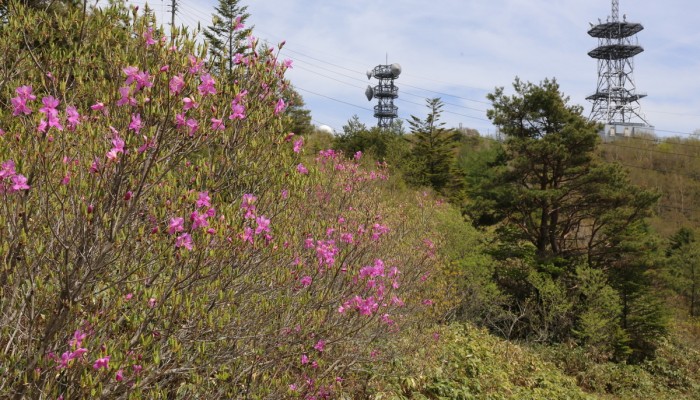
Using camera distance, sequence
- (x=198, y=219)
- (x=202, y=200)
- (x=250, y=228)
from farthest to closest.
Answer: (x=250, y=228), (x=202, y=200), (x=198, y=219)

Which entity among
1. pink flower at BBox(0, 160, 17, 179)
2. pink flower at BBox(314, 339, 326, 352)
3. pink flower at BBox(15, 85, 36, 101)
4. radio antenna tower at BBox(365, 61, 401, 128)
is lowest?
pink flower at BBox(314, 339, 326, 352)

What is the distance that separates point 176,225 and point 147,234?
0.37 m

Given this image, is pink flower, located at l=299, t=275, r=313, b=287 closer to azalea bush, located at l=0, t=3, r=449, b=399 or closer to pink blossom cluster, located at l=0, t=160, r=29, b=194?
azalea bush, located at l=0, t=3, r=449, b=399

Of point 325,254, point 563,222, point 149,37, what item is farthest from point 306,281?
point 563,222

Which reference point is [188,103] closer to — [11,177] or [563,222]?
[11,177]

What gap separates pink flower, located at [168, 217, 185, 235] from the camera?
8.54 ft

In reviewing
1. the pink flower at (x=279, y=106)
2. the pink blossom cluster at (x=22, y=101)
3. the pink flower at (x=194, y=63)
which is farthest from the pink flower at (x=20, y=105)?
the pink flower at (x=279, y=106)

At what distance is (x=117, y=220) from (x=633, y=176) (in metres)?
56.7

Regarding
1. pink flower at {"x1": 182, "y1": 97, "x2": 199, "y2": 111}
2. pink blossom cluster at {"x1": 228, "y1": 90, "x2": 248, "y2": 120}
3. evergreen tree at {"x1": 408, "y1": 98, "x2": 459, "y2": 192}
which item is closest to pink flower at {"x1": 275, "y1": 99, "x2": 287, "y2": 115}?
pink blossom cluster at {"x1": 228, "y1": 90, "x2": 248, "y2": 120}

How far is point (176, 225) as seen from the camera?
103 inches

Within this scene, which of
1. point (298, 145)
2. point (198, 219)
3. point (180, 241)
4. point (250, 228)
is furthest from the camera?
point (298, 145)

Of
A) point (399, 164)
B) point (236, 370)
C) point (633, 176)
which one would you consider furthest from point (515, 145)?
point (633, 176)

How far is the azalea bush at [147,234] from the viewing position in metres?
2.36

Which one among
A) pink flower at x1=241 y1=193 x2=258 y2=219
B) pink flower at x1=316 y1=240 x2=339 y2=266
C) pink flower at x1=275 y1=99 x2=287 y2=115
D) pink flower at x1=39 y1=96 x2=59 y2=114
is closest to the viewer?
pink flower at x1=39 y1=96 x2=59 y2=114
